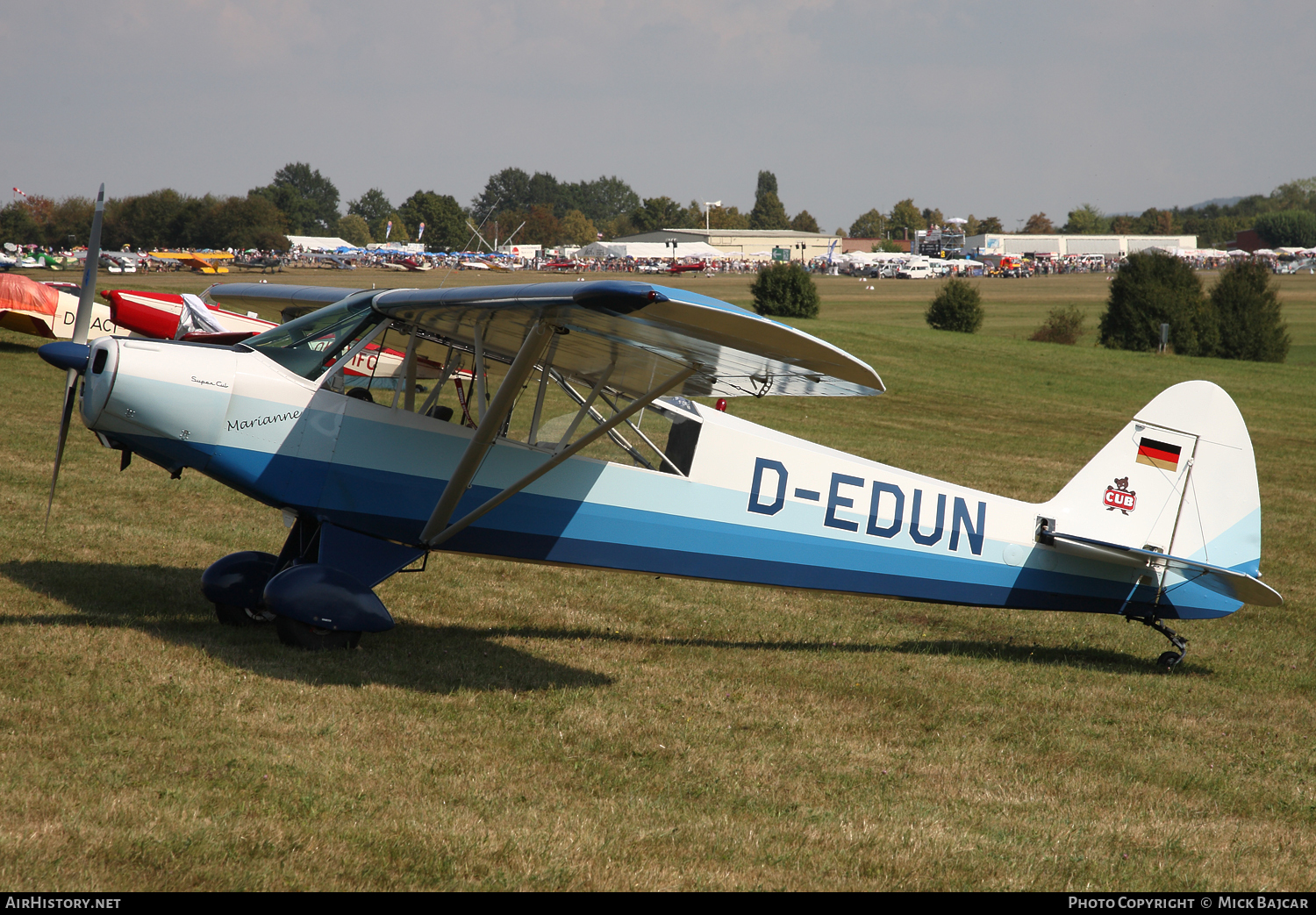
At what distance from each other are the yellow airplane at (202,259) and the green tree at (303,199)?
45202 mm

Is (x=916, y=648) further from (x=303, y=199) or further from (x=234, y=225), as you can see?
(x=303, y=199)

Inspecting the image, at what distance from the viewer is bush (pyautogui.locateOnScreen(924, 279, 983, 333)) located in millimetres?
44688

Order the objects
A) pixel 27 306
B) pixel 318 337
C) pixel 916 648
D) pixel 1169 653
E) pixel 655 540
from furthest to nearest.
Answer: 1. pixel 27 306
2. pixel 916 648
3. pixel 1169 653
4. pixel 655 540
5. pixel 318 337

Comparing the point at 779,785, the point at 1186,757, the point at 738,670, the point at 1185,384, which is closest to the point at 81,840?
the point at 779,785

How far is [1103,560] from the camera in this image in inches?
327

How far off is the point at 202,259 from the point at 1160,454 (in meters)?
81.3

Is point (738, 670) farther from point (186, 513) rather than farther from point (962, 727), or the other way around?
point (186, 513)

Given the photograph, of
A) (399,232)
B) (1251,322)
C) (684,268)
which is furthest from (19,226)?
(1251,322)

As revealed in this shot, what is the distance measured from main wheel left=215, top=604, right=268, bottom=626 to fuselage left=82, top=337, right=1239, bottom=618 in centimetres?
101

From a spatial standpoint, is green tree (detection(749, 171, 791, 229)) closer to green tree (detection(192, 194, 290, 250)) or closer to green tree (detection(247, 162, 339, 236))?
green tree (detection(247, 162, 339, 236))

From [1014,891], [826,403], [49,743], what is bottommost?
[49,743]

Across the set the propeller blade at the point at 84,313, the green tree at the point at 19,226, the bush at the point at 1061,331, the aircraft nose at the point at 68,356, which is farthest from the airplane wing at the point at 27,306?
the green tree at the point at 19,226

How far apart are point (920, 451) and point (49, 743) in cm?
1623

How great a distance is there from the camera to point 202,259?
78562 mm
